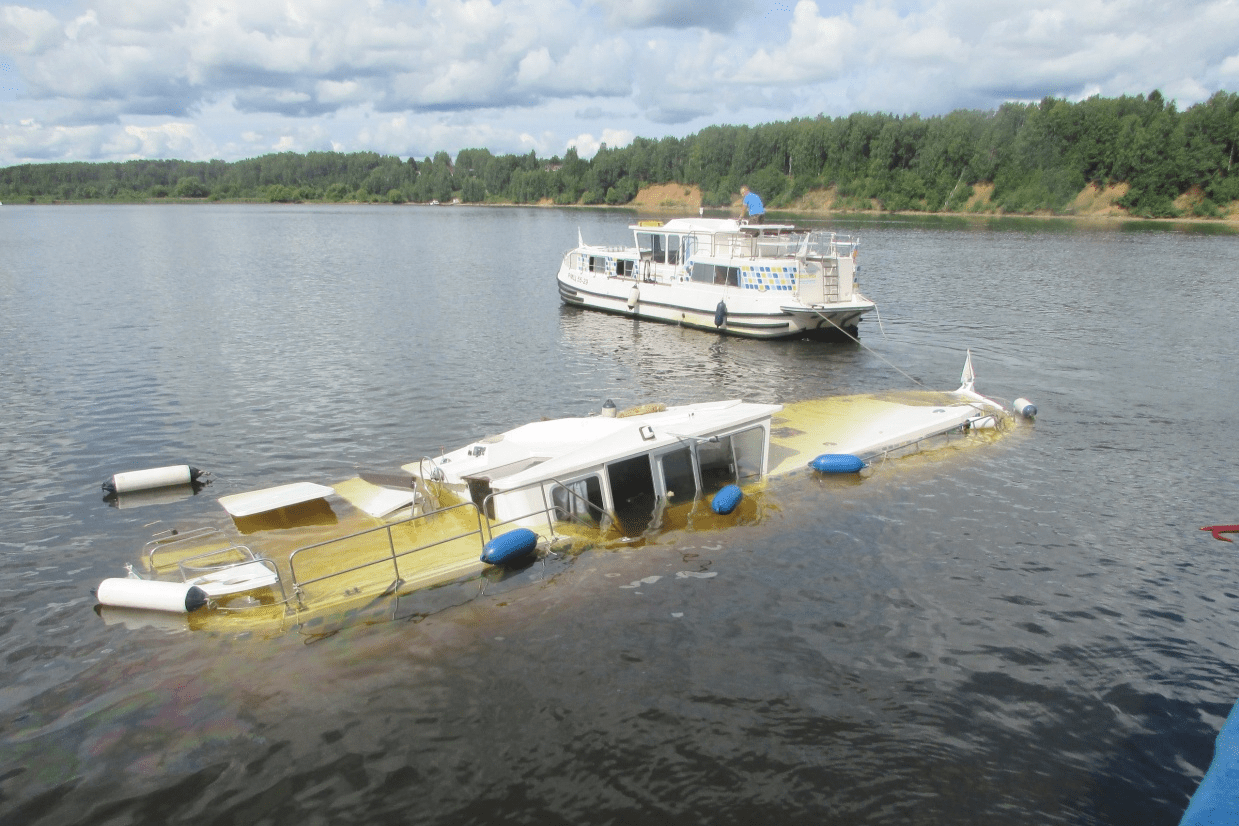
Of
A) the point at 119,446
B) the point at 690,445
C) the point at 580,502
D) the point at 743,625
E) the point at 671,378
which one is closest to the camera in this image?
the point at 743,625

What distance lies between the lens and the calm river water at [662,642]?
10.8 metres

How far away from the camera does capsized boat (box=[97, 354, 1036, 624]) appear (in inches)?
565

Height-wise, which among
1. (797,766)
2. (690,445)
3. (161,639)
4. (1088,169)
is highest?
(1088,169)

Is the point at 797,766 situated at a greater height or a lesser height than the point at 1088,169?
lesser

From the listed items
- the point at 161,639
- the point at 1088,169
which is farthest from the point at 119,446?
the point at 1088,169

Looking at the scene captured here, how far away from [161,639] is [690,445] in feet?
36.7

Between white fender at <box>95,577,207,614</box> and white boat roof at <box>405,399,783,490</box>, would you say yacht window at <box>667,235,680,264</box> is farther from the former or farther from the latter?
white fender at <box>95,577,207,614</box>

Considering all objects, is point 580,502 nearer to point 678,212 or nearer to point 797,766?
point 797,766

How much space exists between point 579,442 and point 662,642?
17.8 ft

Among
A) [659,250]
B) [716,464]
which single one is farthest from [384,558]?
[659,250]

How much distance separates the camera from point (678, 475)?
18.3 m

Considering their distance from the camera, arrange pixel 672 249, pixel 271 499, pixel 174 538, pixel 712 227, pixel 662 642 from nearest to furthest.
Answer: pixel 662 642
pixel 174 538
pixel 271 499
pixel 712 227
pixel 672 249

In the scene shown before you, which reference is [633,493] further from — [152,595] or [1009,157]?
[1009,157]

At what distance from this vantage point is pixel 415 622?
14.2 meters
